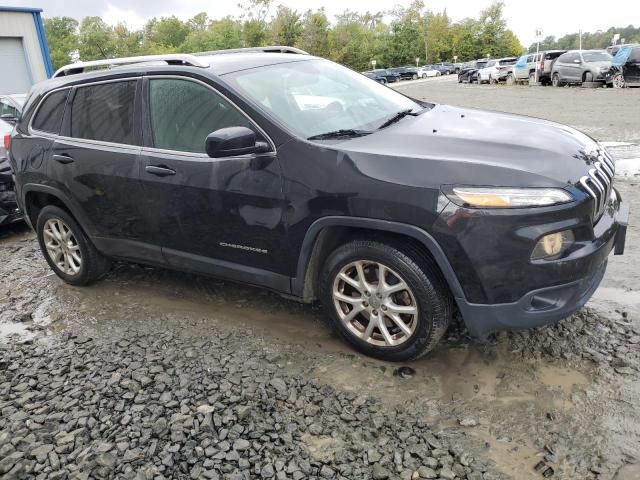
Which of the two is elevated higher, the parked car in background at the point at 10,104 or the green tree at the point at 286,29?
Answer: the green tree at the point at 286,29

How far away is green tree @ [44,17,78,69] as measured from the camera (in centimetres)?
7440

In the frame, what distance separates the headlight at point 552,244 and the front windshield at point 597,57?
22360 millimetres

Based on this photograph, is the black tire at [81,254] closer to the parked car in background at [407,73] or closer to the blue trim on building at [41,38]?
the blue trim on building at [41,38]

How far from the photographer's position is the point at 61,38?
270 ft

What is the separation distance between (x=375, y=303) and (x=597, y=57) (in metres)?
22.9

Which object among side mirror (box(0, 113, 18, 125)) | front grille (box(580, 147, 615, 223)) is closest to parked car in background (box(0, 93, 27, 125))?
side mirror (box(0, 113, 18, 125))

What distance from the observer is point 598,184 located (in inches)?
114

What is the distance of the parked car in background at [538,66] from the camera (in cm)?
2525

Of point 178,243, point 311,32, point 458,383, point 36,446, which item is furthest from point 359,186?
point 311,32

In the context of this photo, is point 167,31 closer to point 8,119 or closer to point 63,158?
point 8,119

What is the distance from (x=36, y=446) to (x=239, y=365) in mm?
1125

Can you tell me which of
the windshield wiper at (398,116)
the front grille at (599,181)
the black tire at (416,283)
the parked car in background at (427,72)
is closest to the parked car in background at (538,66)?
the windshield wiper at (398,116)

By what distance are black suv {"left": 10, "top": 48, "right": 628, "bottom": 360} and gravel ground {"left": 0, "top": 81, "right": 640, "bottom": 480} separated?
376 mm

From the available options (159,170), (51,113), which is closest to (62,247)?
(51,113)
